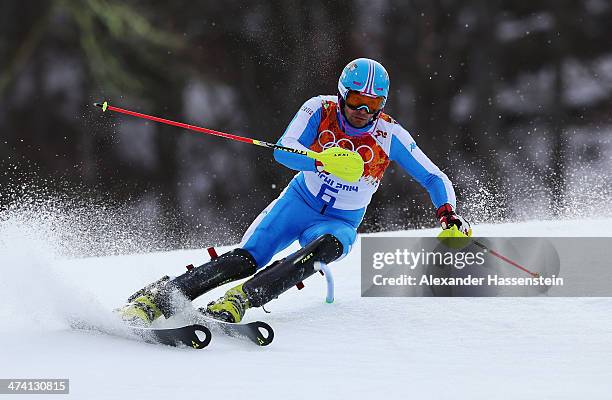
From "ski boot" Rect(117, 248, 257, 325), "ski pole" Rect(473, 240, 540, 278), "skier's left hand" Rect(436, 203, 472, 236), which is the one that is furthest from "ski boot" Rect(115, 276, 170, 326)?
"ski pole" Rect(473, 240, 540, 278)

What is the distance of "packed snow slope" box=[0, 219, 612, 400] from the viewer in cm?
219

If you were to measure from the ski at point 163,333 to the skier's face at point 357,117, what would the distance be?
1154mm

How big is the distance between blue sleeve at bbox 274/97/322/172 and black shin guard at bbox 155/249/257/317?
0.39 meters

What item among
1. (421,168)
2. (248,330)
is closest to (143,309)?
(248,330)

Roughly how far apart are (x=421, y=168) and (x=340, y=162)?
0.49m

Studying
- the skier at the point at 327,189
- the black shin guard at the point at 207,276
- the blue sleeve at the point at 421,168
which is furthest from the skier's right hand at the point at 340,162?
the black shin guard at the point at 207,276

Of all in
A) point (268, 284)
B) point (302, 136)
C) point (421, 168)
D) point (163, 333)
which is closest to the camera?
point (163, 333)

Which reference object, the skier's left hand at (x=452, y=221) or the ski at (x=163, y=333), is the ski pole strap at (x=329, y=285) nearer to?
the skier's left hand at (x=452, y=221)

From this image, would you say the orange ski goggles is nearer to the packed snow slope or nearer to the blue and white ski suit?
the blue and white ski suit

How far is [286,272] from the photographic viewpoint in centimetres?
319

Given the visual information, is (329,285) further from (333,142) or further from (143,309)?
(143,309)

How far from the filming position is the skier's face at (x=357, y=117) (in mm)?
3545

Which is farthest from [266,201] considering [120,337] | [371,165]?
[120,337]

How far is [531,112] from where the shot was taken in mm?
12836
